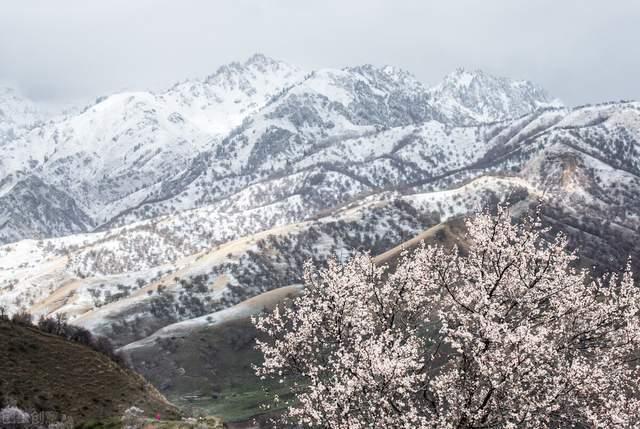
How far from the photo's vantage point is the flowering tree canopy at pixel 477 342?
28.0 metres

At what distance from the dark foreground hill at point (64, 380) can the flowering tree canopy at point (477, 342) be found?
166 feet

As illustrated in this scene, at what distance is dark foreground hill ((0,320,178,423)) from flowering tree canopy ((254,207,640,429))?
50710 mm

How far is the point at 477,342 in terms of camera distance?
1137 inches

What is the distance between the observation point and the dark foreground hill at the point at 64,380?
75.2 m

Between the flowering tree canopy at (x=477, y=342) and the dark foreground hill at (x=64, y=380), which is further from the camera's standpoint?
the dark foreground hill at (x=64, y=380)

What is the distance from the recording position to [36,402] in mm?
73500

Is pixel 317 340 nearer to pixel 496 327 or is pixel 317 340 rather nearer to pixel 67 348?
pixel 496 327

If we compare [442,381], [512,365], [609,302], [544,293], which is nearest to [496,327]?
[512,365]

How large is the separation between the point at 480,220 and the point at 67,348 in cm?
7944

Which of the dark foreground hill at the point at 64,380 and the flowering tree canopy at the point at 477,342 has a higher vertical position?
the dark foreground hill at the point at 64,380

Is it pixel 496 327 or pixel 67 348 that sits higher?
pixel 67 348

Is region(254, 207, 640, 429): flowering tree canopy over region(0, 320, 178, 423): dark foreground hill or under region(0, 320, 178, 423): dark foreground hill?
under

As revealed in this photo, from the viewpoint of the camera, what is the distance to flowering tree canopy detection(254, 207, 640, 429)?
28.0m

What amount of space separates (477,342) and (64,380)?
70454mm
